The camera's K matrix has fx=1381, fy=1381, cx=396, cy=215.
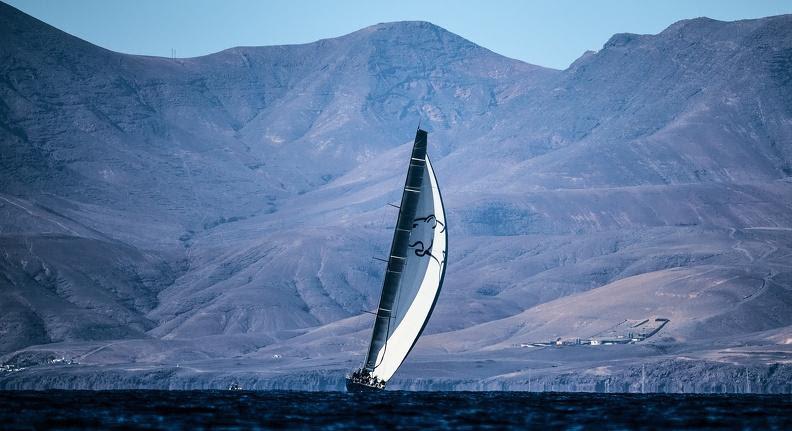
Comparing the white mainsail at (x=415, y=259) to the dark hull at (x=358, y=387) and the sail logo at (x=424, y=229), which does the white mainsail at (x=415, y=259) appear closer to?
the sail logo at (x=424, y=229)

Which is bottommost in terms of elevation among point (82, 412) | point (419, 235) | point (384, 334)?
point (82, 412)

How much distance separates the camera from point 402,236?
7425 centimetres

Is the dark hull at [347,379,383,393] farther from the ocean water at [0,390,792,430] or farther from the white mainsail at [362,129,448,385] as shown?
the white mainsail at [362,129,448,385]

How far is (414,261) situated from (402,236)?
159 centimetres

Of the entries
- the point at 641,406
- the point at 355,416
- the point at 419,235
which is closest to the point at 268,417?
the point at 355,416

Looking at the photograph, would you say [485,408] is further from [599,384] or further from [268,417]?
[599,384]

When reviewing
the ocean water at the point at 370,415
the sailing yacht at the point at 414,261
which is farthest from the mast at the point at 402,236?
the ocean water at the point at 370,415

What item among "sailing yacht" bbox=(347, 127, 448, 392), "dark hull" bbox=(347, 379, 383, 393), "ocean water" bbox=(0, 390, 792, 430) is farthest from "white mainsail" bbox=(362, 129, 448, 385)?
"ocean water" bbox=(0, 390, 792, 430)

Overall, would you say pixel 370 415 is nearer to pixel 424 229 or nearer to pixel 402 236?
pixel 402 236

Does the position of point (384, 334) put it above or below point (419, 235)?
below

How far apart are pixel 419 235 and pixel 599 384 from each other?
117 metres

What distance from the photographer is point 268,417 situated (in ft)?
214

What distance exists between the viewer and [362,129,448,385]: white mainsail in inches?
2896

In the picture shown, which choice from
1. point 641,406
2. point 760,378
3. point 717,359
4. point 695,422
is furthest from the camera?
point 717,359
